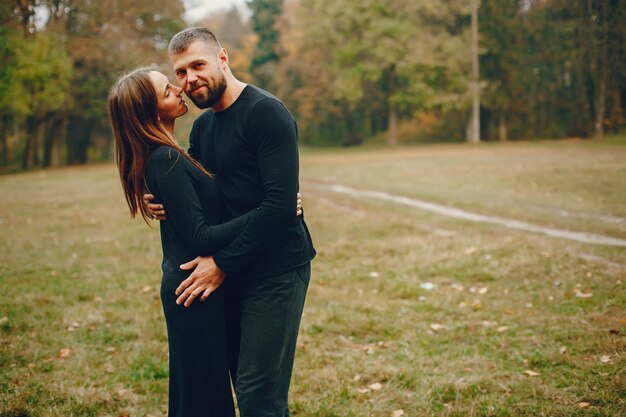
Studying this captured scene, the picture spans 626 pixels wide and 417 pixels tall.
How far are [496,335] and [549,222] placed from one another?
6.67 m

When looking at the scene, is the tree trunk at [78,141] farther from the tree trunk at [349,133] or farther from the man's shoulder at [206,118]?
the man's shoulder at [206,118]

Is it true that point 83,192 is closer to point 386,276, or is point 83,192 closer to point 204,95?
point 386,276

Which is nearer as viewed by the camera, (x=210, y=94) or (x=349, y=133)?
(x=210, y=94)

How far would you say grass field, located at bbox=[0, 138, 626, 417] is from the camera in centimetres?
441

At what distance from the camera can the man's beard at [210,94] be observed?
2.84 metres

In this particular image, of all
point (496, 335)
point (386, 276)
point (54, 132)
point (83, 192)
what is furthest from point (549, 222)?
point (54, 132)

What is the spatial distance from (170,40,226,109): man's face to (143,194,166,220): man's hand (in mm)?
569

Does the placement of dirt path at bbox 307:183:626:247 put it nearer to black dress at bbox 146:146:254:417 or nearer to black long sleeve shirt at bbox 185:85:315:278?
black long sleeve shirt at bbox 185:85:315:278

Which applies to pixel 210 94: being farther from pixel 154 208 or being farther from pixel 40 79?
pixel 40 79

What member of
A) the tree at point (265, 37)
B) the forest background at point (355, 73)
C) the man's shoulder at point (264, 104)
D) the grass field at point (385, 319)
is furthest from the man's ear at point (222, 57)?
the tree at point (265, 37)

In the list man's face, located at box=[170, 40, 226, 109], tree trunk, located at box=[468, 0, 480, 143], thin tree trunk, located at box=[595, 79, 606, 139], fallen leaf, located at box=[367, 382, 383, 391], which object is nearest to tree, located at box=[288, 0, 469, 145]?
tree trunk, located at box=[468, 0, 480, 143]

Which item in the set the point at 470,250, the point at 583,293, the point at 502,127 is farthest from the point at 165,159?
the point at 502,127

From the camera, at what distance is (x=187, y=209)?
2742mm

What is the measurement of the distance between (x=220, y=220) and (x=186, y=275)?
0.34 m
